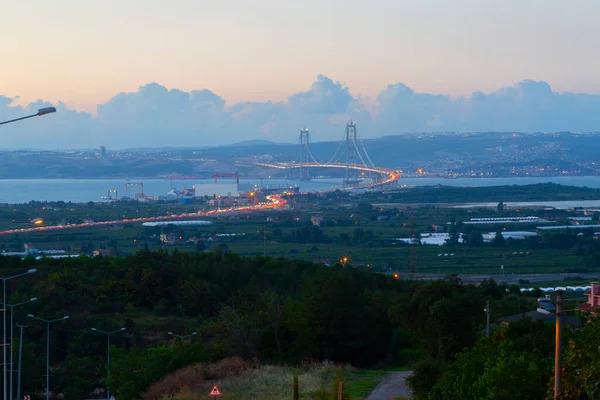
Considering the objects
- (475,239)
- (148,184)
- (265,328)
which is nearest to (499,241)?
(475,239)

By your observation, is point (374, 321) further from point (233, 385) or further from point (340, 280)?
point (233, 385)

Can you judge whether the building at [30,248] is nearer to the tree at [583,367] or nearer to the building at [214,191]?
the tree at [583,367]

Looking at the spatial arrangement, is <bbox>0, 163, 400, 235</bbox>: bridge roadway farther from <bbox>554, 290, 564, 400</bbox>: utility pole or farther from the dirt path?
<bbox>554, 290, 564, 400</bbox>: utility pole

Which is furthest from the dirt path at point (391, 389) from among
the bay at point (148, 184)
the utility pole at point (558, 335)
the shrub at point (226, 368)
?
the bay at point (148, 184)

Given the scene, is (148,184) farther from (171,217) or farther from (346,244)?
(346,244)

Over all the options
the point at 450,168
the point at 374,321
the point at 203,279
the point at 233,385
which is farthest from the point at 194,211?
the point at 450,168

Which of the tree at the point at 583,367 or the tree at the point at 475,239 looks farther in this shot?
the tree at the point at 475,239
